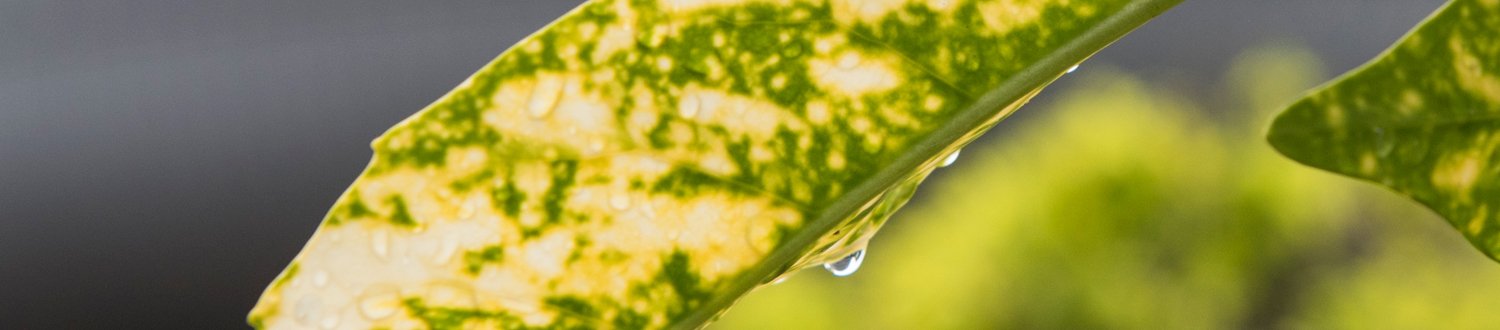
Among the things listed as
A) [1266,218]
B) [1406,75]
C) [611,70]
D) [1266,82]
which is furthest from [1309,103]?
[1266,82]

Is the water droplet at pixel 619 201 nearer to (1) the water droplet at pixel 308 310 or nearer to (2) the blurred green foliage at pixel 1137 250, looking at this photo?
(1) the water droplet at pixel 308 310

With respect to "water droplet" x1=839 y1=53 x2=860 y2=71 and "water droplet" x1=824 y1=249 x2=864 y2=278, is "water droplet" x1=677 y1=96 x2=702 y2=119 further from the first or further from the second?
"water droplet" x1=824 y1=249 x2=864 y2=278

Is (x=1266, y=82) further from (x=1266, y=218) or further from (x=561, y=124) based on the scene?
(x=561, y=124)

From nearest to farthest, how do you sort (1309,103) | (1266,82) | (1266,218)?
1. (1309,103)
2. (1266,218)
3. (1266,82)

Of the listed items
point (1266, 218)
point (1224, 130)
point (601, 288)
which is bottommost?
point (601, 288)

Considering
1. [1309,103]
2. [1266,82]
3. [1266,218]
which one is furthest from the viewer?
[1266,82]

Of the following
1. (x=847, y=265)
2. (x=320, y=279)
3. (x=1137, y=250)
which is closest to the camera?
(x=320, y=279)

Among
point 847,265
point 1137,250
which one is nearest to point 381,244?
point 847,265

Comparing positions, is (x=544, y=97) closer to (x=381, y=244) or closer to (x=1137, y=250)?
(x=381, y=244)
